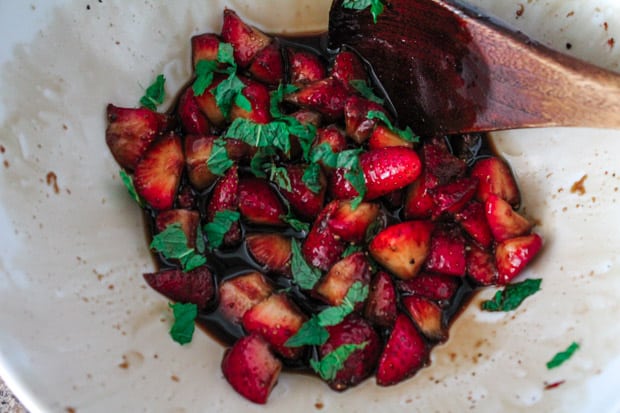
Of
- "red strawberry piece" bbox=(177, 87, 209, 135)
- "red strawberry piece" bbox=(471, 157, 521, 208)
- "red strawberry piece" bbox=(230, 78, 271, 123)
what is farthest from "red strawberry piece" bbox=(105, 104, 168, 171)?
"red strawberry piece" bbox=(471, 157, 521, 208)

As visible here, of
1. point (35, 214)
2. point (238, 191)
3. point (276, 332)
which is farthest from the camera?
point (238, 191)

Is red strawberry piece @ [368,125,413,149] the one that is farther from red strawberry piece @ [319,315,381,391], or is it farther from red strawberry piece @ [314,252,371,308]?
red strawberry piece @ [319,315,381,391]

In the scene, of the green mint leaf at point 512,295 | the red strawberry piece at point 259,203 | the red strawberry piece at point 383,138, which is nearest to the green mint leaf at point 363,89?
the red strawberry piece at point 383,138

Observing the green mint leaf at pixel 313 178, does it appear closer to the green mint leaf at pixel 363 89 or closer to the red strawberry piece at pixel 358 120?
the red strawberry piece at pixel 358 120

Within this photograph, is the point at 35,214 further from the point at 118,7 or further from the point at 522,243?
the point at 522,243

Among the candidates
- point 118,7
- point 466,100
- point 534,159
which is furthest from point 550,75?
point 118,7

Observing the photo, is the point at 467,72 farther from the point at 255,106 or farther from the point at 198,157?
the point at 198,157

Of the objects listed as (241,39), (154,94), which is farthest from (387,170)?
(154,94)

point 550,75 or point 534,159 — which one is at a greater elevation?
point 550,75
